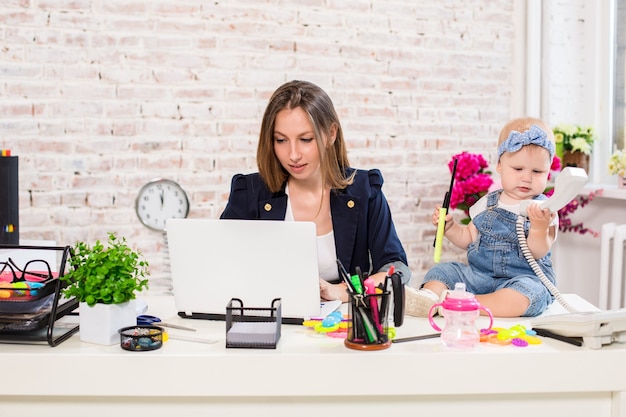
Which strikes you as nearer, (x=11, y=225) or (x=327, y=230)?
(x=327, y=230)

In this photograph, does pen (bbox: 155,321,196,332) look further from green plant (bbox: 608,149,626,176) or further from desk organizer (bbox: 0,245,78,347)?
green plant (bbox: 608,149,626,176)

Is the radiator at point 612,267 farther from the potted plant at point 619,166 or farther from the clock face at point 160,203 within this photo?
the clock face at point 160,203

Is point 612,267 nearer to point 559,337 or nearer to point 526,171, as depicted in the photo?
point 526,171

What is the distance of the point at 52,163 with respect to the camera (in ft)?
11.2

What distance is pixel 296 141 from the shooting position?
219 cm

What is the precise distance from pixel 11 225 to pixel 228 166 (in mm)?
1110

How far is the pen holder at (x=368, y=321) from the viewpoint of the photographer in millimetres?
1436

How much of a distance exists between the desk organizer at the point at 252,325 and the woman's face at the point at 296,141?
649 mm

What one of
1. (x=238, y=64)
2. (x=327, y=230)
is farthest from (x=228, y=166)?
(x=327, y=230)

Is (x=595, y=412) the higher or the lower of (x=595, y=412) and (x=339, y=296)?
the lower

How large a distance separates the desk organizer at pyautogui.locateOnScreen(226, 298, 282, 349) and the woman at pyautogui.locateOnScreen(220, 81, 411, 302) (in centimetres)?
66

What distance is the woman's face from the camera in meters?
2.18

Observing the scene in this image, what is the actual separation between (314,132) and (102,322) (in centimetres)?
96

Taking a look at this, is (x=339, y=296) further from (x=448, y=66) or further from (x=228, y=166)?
(x=448, y=66)
